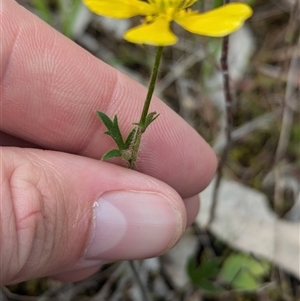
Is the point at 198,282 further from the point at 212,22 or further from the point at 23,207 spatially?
the point at 212,22

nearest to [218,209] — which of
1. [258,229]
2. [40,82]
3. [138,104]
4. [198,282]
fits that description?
[258,229]

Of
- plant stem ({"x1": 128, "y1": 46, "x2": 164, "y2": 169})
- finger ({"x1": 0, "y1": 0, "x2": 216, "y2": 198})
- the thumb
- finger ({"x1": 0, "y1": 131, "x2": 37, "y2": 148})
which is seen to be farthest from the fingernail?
finger ({"x1": 0, "y1": 131, "x2": 37, "y2": 148})

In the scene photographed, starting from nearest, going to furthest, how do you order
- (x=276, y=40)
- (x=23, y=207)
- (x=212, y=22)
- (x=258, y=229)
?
(x=212, y=22) → (x=23, y=207) → (x=258, y=229) → (x=276, y=40)

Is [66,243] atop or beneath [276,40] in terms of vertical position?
beneath

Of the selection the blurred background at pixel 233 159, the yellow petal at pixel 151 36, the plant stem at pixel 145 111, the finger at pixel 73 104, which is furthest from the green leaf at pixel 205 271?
the yellow petal at pixel 151 36

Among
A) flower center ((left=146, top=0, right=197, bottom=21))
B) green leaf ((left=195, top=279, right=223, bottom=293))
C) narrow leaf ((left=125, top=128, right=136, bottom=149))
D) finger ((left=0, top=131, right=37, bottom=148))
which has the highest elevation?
flower center ((left=146, top=0, right=197, bottom=21))

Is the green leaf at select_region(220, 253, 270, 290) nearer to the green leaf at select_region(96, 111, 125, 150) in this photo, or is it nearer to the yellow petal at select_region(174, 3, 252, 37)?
the green leaf at select_region(96, 111, 125, 150)
